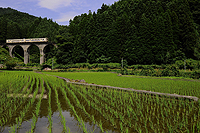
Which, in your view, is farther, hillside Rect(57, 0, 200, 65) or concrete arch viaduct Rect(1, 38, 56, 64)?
concrete arch viaduct Rect(1, 38, 56, 64)

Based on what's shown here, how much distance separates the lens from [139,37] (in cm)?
4269

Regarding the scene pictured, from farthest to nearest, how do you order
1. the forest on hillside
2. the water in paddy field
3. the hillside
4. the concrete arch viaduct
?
the concrete arch viaduct
the forest on hillside
the hillside
the water in paddy field

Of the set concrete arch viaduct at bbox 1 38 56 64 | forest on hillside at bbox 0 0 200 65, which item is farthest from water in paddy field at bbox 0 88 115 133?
concrete arch viaduct at bbox 1 38 56 64

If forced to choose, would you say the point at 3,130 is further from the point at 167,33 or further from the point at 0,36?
the point at 0,36

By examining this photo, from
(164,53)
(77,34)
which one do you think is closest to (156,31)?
(164,53)

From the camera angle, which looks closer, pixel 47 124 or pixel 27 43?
pixel 47 124

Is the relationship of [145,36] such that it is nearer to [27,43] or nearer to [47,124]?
[47,124]

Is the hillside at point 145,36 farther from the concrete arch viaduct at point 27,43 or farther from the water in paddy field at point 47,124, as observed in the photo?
the water in paddy field at point 47,124

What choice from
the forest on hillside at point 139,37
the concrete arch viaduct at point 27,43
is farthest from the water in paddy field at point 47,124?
the concrete arch viaduct at point 27,43

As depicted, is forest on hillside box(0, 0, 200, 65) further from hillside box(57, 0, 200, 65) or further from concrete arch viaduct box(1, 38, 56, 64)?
concrete arch viaduct box(1, 38, 56, 64)

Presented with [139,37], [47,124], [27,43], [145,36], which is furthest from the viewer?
[27,43]

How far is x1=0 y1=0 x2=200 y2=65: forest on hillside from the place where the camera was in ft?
131

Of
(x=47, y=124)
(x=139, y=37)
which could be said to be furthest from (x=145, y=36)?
(x=47, y=124)

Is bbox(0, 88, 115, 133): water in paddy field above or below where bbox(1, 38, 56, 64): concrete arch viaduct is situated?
below
